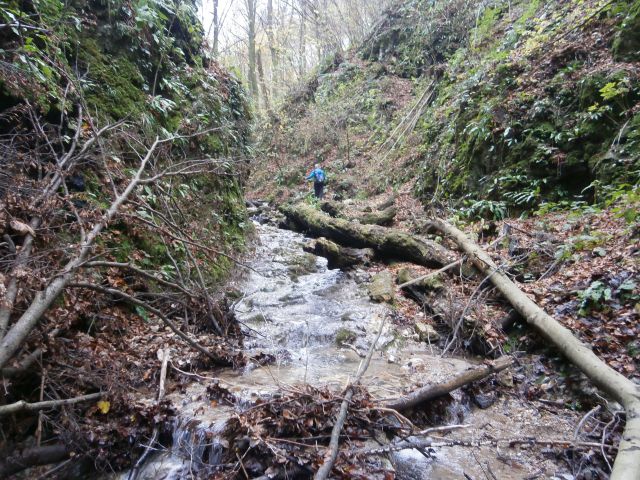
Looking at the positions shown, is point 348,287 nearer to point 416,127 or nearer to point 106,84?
point 106,84

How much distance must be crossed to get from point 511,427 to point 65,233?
5456 millimetres

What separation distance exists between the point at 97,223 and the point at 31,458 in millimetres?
2246

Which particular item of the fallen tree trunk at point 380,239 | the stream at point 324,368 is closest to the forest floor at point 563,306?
the stream at point 324,368

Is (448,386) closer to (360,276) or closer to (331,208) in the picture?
(360,276)

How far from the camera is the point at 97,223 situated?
4.07 meters

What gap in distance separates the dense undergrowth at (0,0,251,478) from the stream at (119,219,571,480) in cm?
42

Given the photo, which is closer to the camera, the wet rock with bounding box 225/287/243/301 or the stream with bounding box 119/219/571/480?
the stream with bounding box 119/219/571/480

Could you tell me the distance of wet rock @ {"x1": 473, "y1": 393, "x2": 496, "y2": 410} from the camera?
4316mm

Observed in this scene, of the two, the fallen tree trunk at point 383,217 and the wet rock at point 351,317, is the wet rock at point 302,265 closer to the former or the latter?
the fallen tree trunk at point 383,217

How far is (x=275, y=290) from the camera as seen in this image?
27.2 ft

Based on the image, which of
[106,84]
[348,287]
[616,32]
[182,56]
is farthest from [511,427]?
[182,56]

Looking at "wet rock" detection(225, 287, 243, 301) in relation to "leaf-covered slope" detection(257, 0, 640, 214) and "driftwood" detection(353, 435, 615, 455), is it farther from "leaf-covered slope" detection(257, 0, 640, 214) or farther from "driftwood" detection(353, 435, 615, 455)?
"leaf-covered slope" detection(257, 0, 640, 214)

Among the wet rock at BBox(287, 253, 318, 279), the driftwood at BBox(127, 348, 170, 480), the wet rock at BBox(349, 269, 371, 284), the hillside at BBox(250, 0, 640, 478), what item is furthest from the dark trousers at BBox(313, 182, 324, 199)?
the driftwood at BBox(127, 348, 170, 480)

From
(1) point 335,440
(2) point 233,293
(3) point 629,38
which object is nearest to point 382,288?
(2) point 233,293
